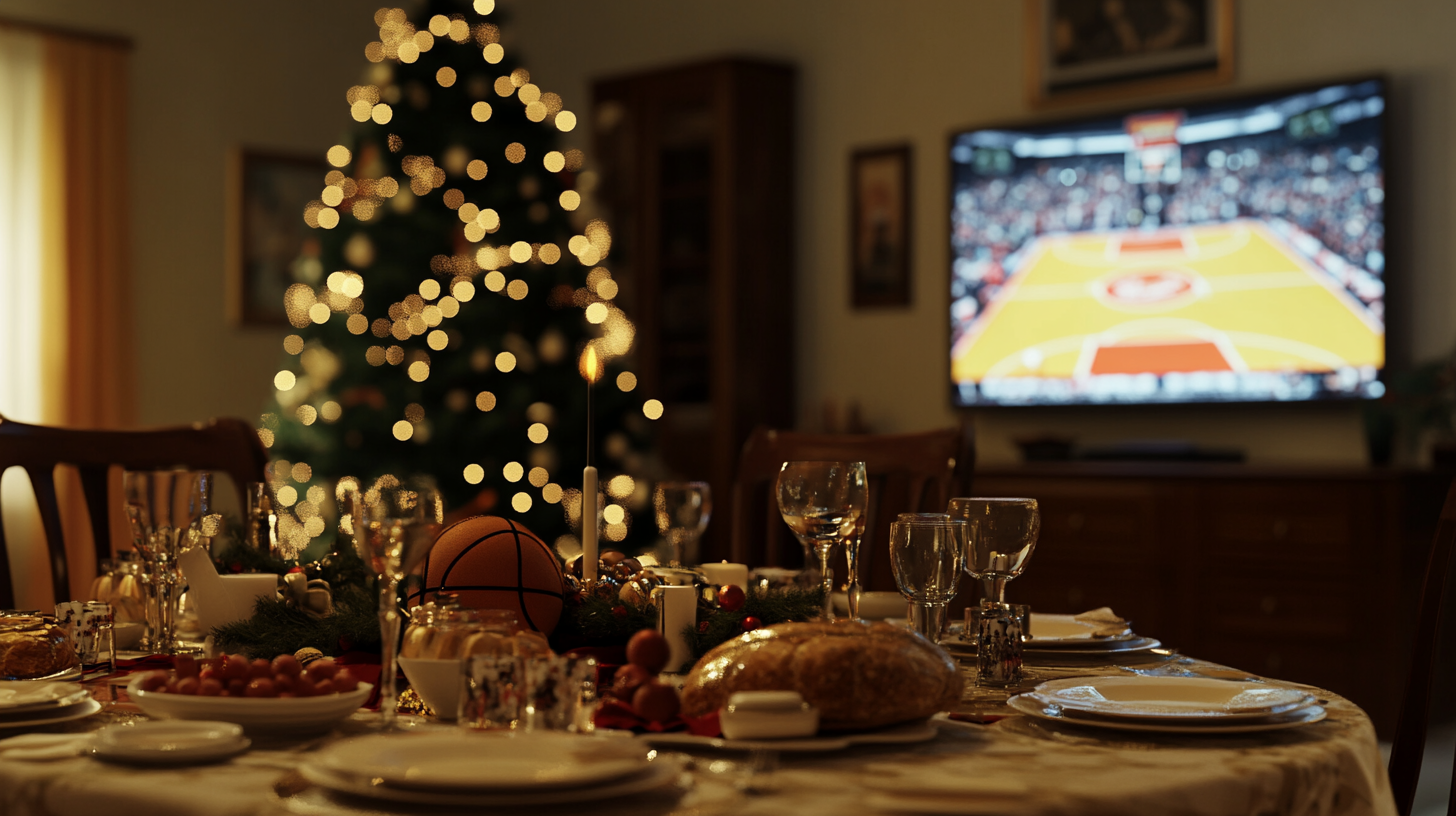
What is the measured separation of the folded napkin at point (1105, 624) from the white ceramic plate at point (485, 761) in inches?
31.6

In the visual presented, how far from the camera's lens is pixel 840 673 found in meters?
1.00

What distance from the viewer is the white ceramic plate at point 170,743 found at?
3.10 feet

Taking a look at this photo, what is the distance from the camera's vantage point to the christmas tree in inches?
177

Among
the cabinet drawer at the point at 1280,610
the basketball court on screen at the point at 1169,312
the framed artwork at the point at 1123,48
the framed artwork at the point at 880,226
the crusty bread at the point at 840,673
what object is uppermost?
the framed artwork at the point at 1123,48

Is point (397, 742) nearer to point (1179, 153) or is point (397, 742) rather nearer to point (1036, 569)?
point (1036, 569)

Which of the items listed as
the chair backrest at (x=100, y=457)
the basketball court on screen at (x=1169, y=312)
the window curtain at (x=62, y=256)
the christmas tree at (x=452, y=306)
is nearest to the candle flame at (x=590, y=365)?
the chair backrest at (x=100, y=457)

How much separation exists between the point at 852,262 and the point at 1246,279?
58.0 inches

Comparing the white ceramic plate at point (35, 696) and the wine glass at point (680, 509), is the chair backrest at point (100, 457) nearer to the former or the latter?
the wine glass at point (680, 509)

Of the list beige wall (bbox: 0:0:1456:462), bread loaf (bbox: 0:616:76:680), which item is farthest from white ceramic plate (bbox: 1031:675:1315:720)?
beige wall (bbox: 0:0:1456:462)

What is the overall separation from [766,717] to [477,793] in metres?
0.22

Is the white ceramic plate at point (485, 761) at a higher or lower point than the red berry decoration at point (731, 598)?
lower

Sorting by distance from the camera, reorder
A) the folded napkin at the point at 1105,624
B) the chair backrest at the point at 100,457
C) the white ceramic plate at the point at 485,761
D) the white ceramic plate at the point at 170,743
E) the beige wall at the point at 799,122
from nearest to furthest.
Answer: the white ceramic plate at the point at 485,761
the white ceramic plate at the point at 170,743
the folded napkin at the point at 1105,624
the chair backrest at the point at 100,457
the beige wall at the point at 799,122

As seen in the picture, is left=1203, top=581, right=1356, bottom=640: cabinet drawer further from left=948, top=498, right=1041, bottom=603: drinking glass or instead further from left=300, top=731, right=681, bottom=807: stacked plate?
left=300, top=731, right=681, bottom=807: stacked plate

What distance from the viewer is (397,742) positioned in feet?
2.96
